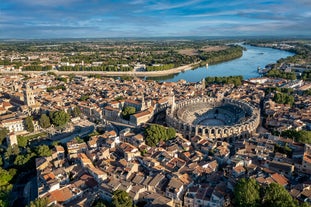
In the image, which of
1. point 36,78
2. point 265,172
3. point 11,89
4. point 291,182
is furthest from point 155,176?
point 36,78

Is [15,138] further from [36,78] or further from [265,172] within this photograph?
[36,78]

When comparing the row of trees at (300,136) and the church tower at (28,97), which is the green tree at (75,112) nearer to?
the church tower at (28,97)

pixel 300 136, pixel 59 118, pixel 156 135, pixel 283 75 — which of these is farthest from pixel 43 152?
pixel 283 75

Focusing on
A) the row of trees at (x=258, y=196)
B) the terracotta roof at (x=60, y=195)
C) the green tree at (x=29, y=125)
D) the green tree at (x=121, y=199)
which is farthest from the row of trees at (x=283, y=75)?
the terracotta roof at (x=60, y=195)

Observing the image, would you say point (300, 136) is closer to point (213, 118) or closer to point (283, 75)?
point (213, 118)

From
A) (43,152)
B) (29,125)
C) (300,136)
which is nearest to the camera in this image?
(43,152)

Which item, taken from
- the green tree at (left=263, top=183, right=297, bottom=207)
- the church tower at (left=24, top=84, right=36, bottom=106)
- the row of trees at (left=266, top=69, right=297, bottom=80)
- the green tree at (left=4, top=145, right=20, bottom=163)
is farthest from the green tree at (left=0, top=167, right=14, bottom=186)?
the row of trees at (left=266, top=69, right=297, bottom=80)
